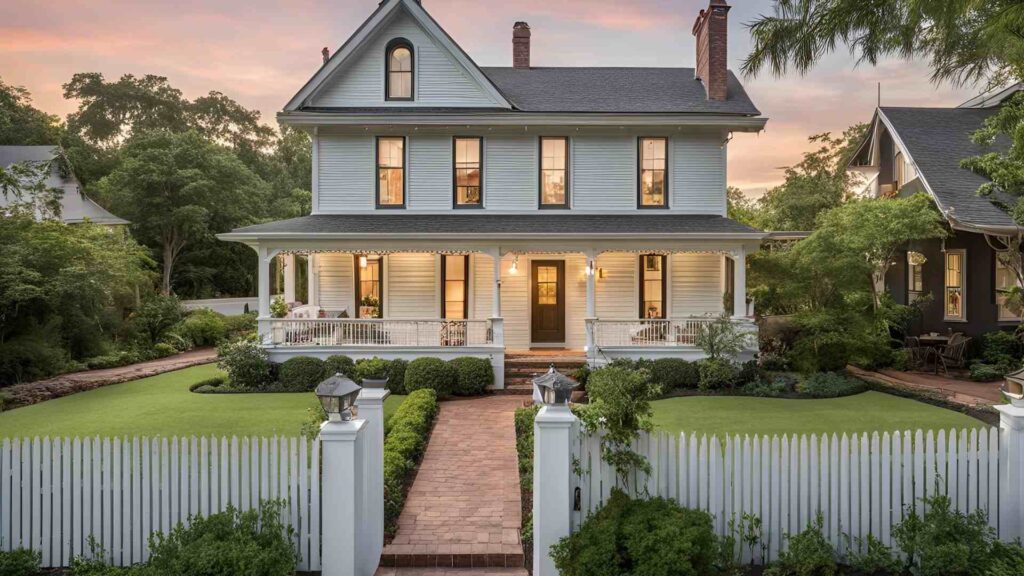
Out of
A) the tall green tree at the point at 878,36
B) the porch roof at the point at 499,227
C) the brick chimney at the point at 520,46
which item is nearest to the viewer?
the tall green tree at the point at 878,36

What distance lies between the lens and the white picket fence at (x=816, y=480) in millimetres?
5367

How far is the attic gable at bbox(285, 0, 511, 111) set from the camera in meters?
16.5

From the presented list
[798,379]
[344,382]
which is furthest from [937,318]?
[344,382]

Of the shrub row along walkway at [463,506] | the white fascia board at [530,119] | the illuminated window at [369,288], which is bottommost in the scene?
the shrub row along walkway at [463,506]

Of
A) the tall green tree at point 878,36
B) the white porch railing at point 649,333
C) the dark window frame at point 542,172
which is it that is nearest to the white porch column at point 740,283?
the white porch railing at point 649,333

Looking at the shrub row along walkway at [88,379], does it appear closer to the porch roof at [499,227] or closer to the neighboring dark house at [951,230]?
the porch roof at [499,227]

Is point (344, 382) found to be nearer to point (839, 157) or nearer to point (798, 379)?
point (798, 379)

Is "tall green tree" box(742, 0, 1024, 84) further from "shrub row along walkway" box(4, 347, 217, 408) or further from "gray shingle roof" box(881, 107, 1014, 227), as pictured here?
"shrub row along walkway" box(4, 347, 217, 408)

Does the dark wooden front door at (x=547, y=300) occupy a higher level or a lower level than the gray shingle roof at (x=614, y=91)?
lower

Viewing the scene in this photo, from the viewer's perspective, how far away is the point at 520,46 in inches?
804

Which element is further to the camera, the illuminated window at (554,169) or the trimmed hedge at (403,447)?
the illuminated window at (554,169)

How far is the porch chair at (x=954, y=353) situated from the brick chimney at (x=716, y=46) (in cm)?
869

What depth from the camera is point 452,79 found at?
16656 mm

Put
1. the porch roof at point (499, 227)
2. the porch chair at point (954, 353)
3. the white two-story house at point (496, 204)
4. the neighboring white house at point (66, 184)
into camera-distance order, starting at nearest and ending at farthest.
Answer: the porch roof at point (499, 227) → the white two-story house at point (496, 204) → the porch chair at point (954, 353) → the neighboring white house at point (66, 184)
